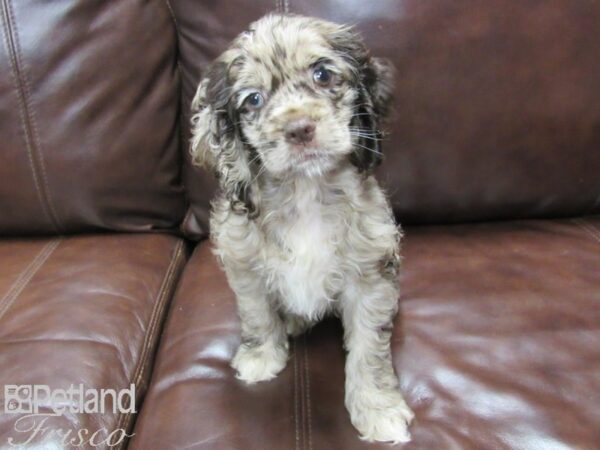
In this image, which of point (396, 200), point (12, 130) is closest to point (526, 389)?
point (396, 200)

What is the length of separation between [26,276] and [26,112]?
57 centimetres

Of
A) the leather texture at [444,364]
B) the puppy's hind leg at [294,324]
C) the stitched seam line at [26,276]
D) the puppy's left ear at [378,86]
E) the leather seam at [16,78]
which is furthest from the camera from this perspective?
the leather seam at [16,78]

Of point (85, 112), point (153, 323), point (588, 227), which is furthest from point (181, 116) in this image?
point (588, 227)

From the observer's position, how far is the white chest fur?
1.38 m

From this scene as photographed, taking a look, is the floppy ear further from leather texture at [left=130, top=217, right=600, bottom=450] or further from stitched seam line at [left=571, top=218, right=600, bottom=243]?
stitched seam line at [left=571, top=218, right=600, bottom=243]

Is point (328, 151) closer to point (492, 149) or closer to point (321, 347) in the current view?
point (321, 347)

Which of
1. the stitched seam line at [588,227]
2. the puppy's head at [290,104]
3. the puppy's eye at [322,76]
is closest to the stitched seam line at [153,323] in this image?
the puppy's head at [290,104]

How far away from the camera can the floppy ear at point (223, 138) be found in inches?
52.7

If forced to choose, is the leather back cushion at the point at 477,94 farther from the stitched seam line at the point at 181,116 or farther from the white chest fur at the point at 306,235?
the white chest fur at the point at 306,235

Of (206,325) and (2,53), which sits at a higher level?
(2,53)

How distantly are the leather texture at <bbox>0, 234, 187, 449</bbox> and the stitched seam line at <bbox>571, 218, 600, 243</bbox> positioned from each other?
4.77 ft

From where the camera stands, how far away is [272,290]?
1.49 m

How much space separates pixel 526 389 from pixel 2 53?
1.94 m

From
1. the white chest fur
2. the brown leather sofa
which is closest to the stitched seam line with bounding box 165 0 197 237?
the brown leather sofa
